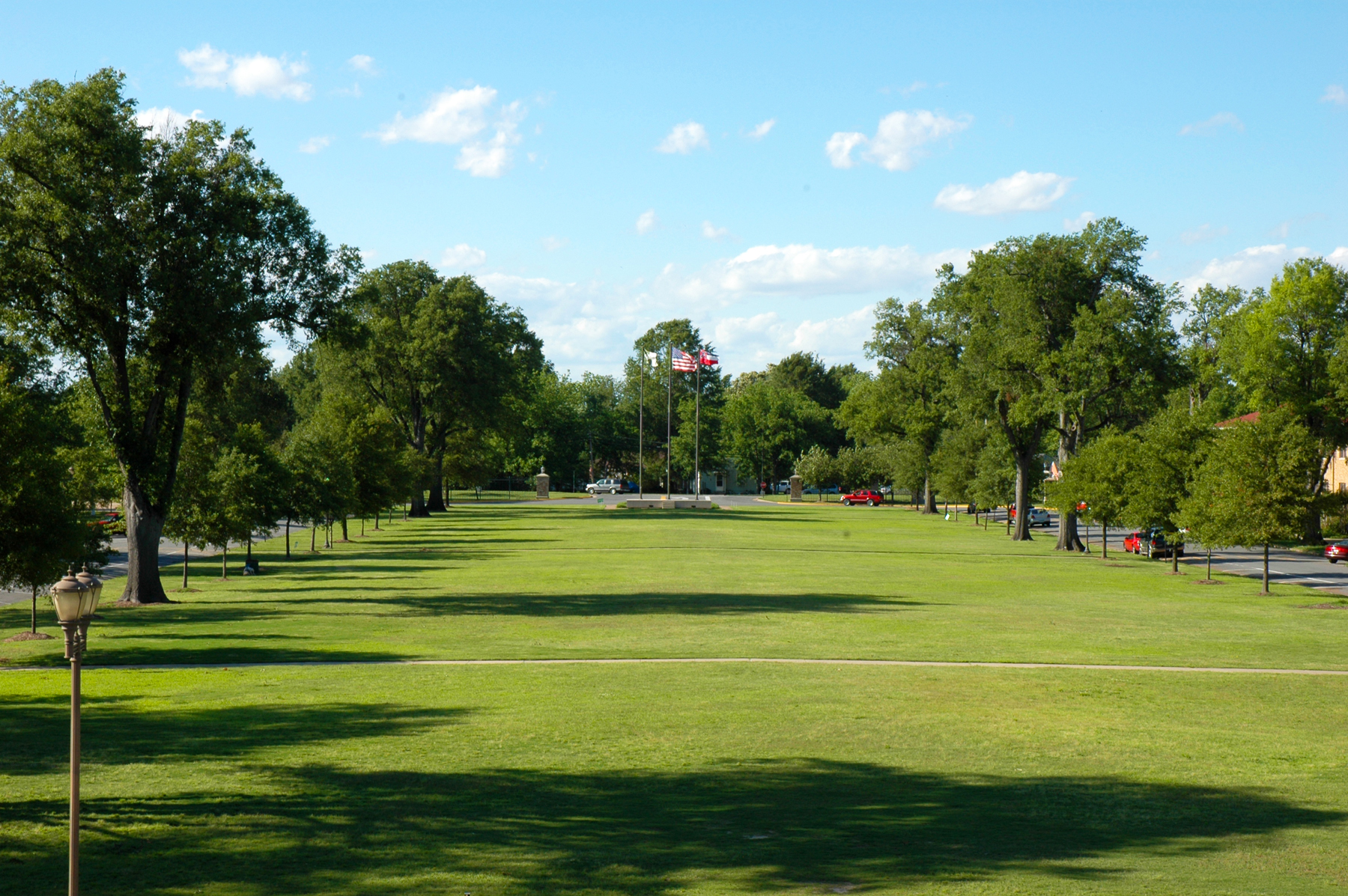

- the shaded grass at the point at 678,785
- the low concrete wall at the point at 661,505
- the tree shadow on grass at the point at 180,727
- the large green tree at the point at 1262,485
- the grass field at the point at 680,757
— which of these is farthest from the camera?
the low concrete wall at the point at 661,505

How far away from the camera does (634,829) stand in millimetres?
9297

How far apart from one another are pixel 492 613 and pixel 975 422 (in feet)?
151

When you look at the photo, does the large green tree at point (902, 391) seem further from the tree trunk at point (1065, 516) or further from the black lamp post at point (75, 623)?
the black lamp post at point (75, 623)

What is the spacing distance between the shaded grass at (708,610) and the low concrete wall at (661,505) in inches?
1573

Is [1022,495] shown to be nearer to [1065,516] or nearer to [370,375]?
[1065,516]

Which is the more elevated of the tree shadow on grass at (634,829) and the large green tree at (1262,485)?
the large green tree at (1262,485)

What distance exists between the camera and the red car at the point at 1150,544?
49.1 metres

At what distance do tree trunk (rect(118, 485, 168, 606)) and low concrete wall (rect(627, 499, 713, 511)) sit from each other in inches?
2466

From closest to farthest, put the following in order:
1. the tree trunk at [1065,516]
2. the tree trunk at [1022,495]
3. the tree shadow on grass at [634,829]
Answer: the tree shadow on grass at [634,829], the tree trunk at [1065,516], the tree trunk at [1022,495]

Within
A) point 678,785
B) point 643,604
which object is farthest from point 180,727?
point 643,604

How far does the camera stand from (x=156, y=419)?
1117 inches

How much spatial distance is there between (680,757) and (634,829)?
104 inches

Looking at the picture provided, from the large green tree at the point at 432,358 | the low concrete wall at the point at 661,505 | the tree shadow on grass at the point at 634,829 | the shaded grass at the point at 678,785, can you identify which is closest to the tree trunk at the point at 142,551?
the shaded grass at the point at 678,785

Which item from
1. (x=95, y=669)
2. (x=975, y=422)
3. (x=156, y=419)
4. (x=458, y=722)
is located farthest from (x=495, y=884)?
(x=975, y=422)
